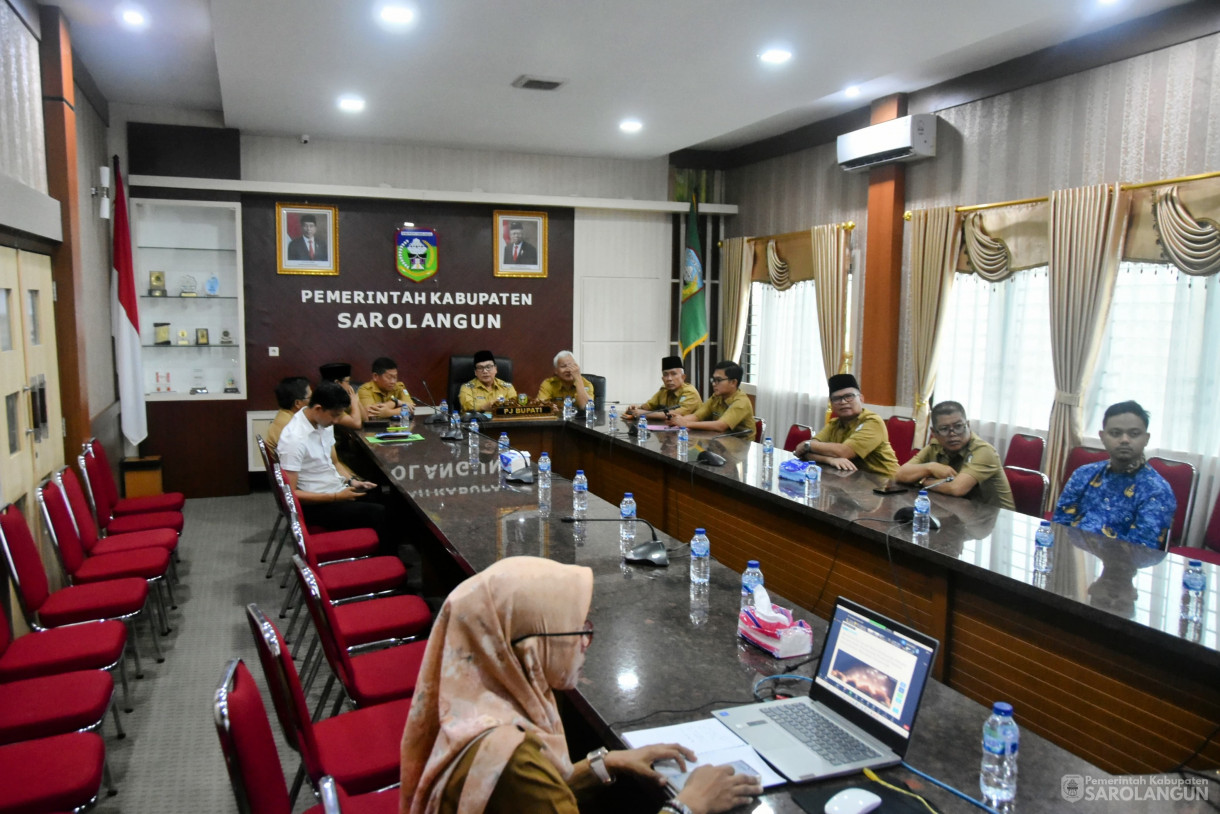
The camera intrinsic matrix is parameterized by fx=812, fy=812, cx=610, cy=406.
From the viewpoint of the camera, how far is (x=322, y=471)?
4309 millimetres

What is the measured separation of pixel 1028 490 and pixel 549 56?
3.34 m

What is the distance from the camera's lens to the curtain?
7.09 metres

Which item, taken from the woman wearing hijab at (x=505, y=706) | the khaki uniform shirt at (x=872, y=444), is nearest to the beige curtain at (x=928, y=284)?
the khaki uniform shirt at (x=872, y=444)

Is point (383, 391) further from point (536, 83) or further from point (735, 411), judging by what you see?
point (735, 411)

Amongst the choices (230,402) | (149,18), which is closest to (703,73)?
(149,18)

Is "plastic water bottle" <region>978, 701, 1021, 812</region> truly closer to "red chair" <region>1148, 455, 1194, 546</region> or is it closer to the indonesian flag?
"red chair" <region>1148, 455, 1194, 546</region>

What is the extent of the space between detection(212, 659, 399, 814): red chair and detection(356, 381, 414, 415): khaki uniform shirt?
4.75 meters

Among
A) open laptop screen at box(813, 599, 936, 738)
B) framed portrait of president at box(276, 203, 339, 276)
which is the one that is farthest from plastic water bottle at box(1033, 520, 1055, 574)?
framed portrait of president at box(276, 203, 339, 276)

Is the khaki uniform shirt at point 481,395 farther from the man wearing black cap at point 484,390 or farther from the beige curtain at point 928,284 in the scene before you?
the beige curtain at point 928,284

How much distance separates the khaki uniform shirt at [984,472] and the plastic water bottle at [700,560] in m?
1.61

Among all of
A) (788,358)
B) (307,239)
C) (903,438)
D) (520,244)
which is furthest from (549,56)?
(788,358)

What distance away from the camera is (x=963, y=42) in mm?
4172

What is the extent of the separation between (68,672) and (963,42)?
469 centimetres

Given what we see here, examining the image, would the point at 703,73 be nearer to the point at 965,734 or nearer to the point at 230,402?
the point at 965,734
